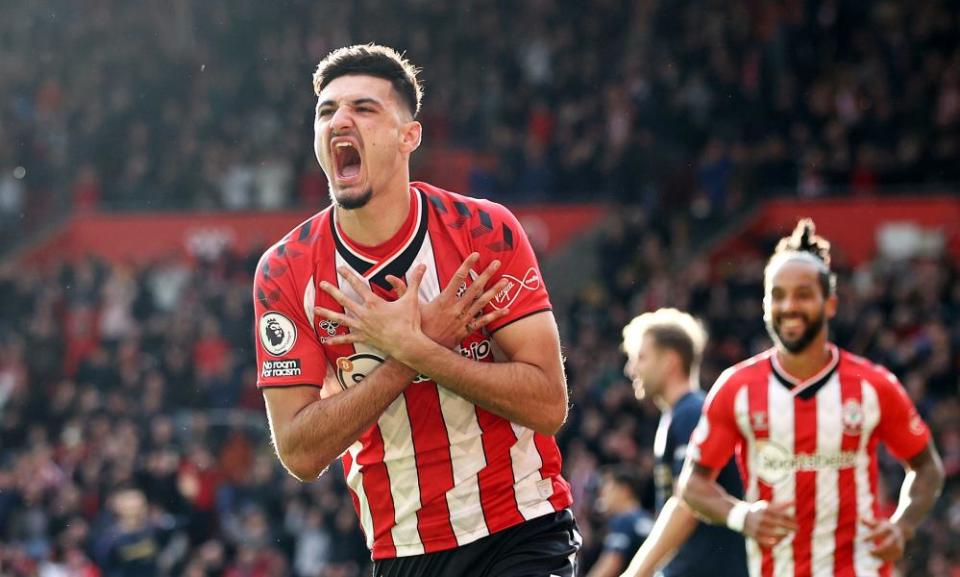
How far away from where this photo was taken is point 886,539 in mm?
5152

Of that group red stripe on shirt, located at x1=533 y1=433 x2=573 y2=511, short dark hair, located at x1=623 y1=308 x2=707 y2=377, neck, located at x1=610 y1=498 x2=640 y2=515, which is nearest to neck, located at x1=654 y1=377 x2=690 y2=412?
short dark hair, located at x1=623 y1=308 x2=707 y2=377

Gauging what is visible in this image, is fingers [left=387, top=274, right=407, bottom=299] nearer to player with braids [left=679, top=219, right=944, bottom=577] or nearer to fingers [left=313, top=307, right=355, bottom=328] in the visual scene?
fingers [left=313, top=307, right=355, bottom=328]

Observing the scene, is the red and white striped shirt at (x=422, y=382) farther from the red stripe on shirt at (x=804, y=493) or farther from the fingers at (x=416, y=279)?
the red stripe on shirt at (x=804, y=493)

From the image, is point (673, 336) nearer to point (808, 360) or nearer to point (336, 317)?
point (808, 360)

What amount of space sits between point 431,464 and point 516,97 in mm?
17425

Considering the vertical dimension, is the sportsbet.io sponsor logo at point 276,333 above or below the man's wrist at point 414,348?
above

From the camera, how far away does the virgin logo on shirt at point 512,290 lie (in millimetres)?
4172

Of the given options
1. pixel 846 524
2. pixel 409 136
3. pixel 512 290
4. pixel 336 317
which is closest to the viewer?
pixel 336 317

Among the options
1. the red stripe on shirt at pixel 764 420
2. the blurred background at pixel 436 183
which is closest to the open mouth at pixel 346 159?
the red stripe on shirt at pixel 764 420

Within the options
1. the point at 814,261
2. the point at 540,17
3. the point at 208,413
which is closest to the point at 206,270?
the point at 208,413

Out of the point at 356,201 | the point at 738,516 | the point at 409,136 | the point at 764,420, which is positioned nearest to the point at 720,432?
the point at 764,420

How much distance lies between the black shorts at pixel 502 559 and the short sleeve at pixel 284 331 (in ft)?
1.96

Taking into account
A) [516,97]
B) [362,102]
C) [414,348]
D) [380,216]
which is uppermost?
[516,97]

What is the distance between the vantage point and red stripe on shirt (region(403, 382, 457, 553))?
4.24m
